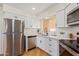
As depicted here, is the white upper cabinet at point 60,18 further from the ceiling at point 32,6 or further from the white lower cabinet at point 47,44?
the white lower cabinet at point 47,44

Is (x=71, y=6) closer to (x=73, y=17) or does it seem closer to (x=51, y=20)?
(x=73, y=17)

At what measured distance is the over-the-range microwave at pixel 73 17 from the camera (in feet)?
5.67

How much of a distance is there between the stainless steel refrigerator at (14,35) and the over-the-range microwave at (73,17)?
3.82 feet

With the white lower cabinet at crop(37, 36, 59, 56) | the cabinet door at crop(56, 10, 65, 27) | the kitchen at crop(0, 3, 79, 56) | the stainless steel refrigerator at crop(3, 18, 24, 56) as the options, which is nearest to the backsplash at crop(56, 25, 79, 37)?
the kitchen at crop(0, 3, 79, 56)

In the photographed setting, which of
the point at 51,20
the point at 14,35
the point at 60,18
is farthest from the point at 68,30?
the point at 14,35

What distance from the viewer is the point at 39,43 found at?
2.40 metres

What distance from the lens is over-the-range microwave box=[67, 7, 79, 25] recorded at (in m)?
1.73

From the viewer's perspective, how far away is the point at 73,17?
191cm

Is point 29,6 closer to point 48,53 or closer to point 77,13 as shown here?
point 77,13

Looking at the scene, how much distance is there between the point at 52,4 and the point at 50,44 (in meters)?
1.08

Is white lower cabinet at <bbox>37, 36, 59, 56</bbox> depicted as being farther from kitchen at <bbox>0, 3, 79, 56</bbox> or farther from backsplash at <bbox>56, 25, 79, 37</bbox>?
backsplash at <bbox>56, 25, 79, 37</bbox>

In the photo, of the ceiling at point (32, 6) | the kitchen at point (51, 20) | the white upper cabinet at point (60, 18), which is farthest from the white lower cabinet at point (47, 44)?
the ceiling at point (32, 6)

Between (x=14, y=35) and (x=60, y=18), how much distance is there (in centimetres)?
126

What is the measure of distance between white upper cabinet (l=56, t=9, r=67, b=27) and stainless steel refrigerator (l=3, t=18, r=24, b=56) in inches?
40.1
